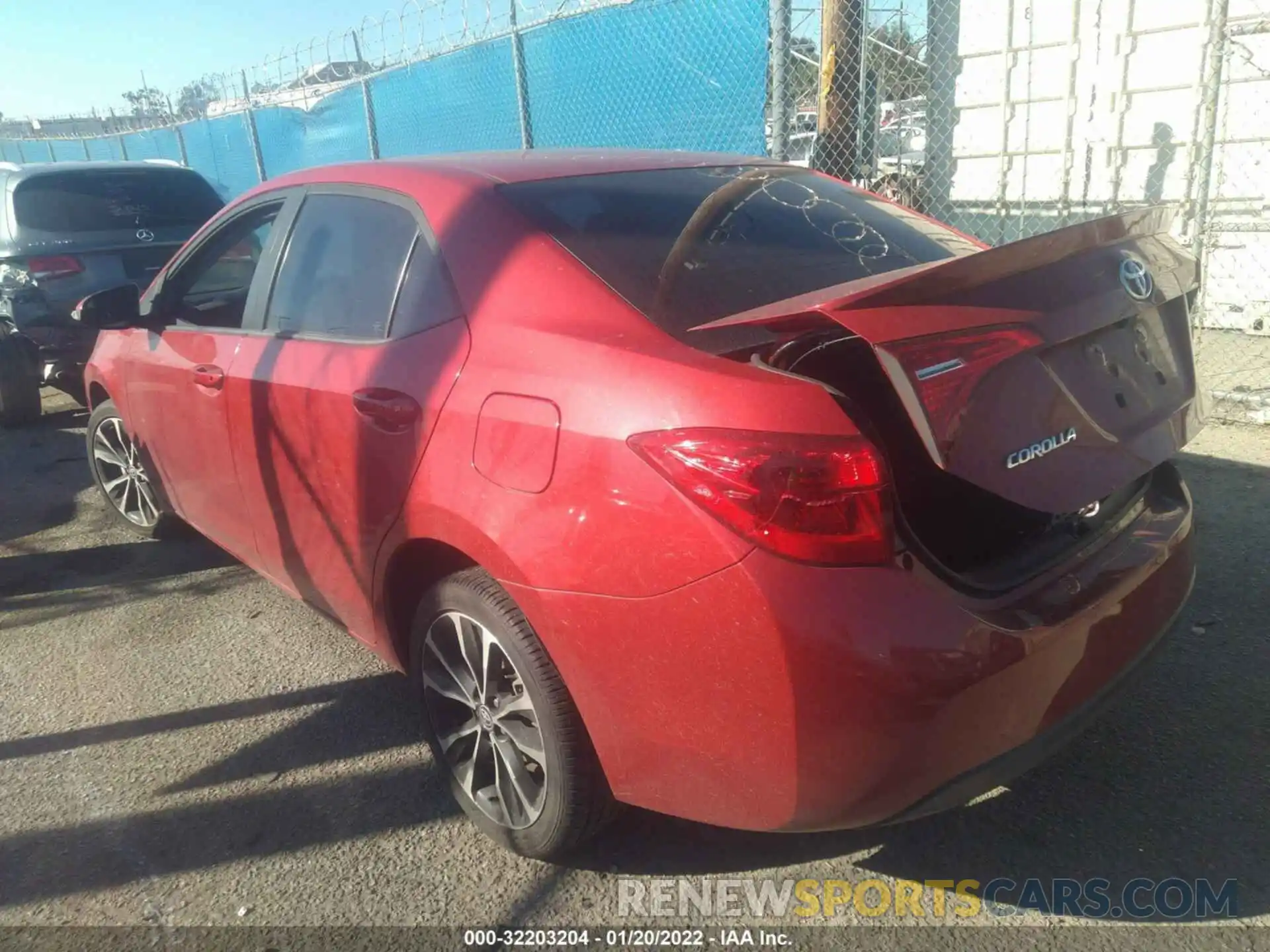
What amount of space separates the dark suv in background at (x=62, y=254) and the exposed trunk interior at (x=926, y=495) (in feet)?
20.0

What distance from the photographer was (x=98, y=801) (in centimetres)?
274

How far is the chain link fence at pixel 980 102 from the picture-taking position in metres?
6.41

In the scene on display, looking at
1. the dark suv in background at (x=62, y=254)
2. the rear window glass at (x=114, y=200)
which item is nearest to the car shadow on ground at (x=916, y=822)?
the dark suv in background at (x=62, y=254)

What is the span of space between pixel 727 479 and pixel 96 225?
6.59 m

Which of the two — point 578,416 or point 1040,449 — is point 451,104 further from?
point 1040,449

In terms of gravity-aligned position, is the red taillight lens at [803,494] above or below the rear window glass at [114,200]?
below

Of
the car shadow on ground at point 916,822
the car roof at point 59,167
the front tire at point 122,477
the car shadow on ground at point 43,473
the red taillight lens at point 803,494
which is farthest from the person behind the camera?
the car roof at point 59,167

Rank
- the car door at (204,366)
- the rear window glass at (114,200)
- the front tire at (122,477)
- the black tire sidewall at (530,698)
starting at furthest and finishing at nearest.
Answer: the rear window glass at (114,200) → the front tire at (122,477) → the car door at (204,366) → the black tire sidewall at (530,698)

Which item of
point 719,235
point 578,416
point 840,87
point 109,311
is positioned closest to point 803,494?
point 578,416

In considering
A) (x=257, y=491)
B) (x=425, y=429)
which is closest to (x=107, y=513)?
(x=257, y=491)

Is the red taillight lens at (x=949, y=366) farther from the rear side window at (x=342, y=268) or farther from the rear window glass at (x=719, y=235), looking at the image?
the rear side window at (x=342, y=268)

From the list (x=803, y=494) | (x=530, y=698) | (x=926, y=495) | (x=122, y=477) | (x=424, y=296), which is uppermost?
(x=424, y=296)

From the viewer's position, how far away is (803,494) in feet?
5.62

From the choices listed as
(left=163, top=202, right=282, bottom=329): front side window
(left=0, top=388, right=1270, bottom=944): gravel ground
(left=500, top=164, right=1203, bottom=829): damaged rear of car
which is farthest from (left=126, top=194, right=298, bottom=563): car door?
(left=500, top=164, right=1203, bottom=829): damaged rear of car
